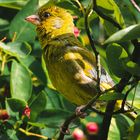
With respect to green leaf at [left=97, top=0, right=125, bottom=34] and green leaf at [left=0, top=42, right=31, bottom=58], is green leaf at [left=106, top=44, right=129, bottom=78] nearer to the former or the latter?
green leaf at [left=97, top=0, right=125, bottom=34]

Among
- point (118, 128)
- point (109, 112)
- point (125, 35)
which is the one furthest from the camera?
point (118, 128)

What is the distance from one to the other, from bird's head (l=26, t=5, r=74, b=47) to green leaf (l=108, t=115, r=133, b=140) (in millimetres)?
1124

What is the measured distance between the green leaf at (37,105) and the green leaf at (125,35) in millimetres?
1500

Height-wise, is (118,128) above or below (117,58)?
below

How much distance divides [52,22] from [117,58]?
6.85ft

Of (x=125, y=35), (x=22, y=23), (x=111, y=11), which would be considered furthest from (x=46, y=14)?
(x=125, y=35)

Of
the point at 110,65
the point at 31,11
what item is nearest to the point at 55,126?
the point at 31,11

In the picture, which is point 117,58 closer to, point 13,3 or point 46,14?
point 13,3

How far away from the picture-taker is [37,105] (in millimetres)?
3225

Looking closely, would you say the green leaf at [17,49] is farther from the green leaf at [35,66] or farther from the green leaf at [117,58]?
the green leaf at [117,58]

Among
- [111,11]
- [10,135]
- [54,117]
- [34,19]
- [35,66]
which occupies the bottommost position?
[10,135]

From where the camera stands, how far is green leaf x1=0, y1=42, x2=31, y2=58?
3.06m

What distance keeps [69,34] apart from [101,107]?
84 cm

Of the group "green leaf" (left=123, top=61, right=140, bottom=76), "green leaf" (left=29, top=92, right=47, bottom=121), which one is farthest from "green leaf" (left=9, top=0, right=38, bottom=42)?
"green leaf" (left=123, top=61, right=140, bottom=76)
